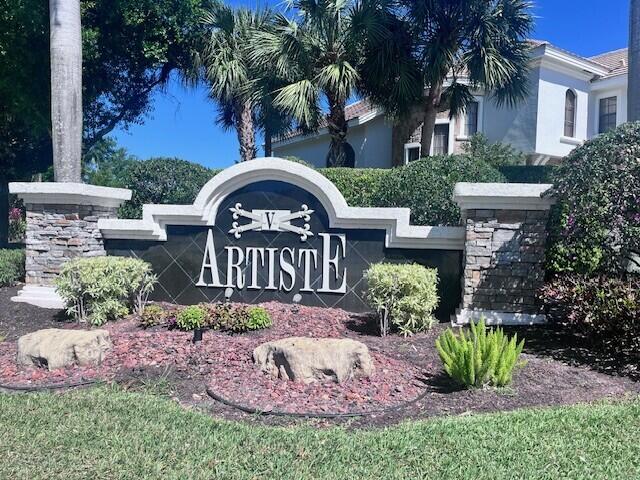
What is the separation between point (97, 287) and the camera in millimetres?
7273

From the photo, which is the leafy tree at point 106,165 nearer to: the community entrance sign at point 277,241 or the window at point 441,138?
the community entrance sign at point 277,241

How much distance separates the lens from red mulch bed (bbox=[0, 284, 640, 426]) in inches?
179

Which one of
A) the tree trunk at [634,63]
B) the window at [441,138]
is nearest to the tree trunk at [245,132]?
the window at [441,138]

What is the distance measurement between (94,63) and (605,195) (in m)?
14.0

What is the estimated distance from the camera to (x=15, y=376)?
5250 millimetres

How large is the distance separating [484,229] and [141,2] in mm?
11676

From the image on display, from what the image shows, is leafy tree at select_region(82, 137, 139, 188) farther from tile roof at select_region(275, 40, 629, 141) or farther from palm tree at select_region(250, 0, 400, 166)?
tile roof at select_region(275, 40, 629, 141)

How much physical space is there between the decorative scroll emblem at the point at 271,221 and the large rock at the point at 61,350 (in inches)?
124

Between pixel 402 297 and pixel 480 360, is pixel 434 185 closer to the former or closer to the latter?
pixel 402 297

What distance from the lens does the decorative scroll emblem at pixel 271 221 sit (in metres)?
8.09

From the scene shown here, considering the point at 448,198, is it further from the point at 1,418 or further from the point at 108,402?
the point at 1,418

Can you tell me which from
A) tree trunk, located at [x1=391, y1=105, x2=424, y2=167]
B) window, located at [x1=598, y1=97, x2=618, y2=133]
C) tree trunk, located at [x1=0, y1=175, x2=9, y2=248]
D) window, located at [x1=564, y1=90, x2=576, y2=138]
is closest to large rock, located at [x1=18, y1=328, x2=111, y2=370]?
tree trunk, located at [x1=391, y1=105, x2=424, y2=167]

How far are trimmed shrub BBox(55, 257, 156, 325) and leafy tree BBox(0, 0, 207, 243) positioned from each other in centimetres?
860

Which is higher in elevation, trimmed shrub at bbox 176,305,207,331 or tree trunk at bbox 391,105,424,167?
tree trunk at bbox 391,105,424,167
